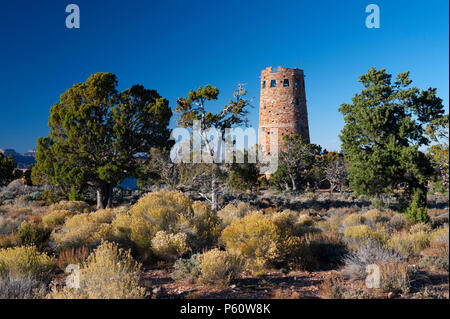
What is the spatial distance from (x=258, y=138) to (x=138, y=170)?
19300 mm

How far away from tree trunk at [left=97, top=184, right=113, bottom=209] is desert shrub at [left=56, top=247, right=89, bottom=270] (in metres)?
11.0

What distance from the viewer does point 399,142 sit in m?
13.4

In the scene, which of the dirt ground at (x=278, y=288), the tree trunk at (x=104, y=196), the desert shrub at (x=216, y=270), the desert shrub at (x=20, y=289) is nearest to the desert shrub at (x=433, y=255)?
the dirt ground at (x=278, y=288)

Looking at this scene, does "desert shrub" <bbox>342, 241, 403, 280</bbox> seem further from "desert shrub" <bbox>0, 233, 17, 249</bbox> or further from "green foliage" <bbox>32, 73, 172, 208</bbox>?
"green foliage" <bbox>32, 73, 172, 208</bbox>

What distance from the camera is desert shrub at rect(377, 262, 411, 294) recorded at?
5242mm

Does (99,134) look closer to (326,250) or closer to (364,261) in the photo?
(326,250)

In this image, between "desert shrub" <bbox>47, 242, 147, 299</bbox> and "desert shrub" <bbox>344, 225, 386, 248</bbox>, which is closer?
"desert shrub" <bbox>47, 242, 147, 299</bbox>

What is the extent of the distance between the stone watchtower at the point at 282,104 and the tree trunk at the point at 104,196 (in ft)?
63.0

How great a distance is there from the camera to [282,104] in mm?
33281

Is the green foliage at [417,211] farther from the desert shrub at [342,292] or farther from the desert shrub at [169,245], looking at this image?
the desert shrub at [169,245]

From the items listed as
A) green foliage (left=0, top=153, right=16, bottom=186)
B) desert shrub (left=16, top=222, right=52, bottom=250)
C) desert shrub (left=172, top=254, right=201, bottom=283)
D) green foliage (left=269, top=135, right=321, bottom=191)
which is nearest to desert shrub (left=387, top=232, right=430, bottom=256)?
desert shrub (left=172, top=254, right=201, bottom=283)

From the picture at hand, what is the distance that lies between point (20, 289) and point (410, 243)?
9080 mm

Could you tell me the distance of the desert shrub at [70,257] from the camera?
23.9 ft

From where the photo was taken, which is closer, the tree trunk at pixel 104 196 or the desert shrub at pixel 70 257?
the desert shrub at pixel 70 257
